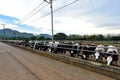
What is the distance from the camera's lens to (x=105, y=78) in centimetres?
895

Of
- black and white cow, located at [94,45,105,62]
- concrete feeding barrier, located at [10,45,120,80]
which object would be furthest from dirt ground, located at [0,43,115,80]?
black and white cow, located at [94,45,105,62]

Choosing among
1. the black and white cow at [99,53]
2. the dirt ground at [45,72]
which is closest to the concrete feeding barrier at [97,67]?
the dirt ground at [45,72]

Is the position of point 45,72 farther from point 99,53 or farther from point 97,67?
point 99,53

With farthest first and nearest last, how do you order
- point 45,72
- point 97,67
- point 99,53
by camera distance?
point 99,53, point 45,72, point 97,67

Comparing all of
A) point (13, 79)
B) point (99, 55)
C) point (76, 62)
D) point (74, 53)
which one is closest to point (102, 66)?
point (99, 55)

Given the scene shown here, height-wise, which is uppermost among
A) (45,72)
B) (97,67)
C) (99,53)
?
(99,53)

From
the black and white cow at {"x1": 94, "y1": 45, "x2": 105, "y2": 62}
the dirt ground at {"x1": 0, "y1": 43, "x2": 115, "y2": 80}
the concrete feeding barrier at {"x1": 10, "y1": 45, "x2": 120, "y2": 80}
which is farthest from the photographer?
the black and white cow at {"x1": 94, "y1": 45, "x2": 105, "y2": 62}

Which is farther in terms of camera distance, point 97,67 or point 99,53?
point 99,53

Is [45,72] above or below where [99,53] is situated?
below

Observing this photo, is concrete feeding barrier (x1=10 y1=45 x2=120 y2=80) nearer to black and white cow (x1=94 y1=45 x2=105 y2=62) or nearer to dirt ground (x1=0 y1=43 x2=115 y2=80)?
dirt ground (x1=0 y1=43 x2=115 y2=80)

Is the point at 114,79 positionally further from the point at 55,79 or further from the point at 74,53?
the point at 74,53

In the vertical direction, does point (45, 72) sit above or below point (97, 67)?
below

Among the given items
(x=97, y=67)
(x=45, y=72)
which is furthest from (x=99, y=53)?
(x=45, y=72)

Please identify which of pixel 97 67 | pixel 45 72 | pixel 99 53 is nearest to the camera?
pixel 97 67
